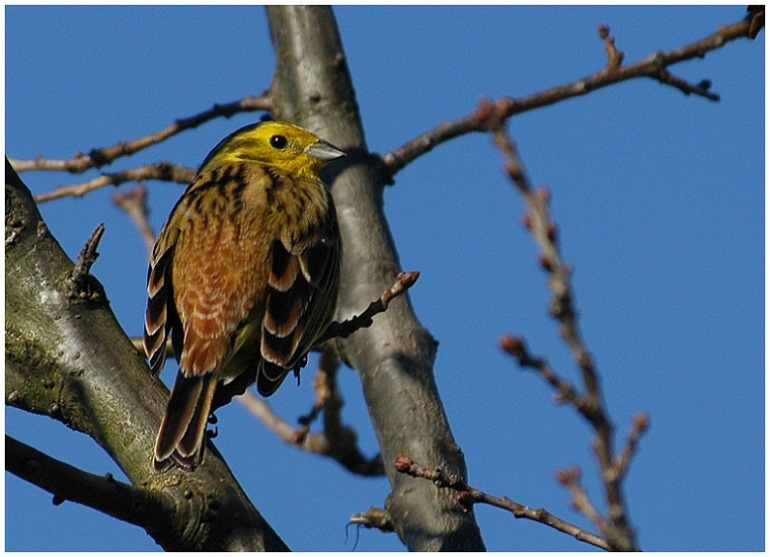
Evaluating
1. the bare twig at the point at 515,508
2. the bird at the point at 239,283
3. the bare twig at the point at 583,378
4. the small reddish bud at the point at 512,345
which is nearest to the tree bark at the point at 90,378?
the bird at the point at 239,283

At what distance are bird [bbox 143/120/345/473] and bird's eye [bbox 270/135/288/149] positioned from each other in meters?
0.49

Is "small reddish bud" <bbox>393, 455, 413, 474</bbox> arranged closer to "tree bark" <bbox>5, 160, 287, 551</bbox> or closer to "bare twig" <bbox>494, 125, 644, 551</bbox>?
"tree bark" <bbox>5, 160, 287, 551</bbox>

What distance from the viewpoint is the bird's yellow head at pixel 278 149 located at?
6.25m

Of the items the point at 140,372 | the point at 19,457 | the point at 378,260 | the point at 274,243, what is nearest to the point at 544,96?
the point at 378,260

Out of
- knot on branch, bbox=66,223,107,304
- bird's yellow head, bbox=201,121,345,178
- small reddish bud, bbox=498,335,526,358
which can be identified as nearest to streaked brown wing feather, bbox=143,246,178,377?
knot on branch, bbox=66,223,107,304

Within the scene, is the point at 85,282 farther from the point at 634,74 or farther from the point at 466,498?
the point at 634,74

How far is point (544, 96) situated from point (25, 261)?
238 cm

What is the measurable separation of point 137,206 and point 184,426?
3.08 m

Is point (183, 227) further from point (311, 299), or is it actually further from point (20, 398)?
point (20, 398)

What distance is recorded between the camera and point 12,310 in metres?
4.57

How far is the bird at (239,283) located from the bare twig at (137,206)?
3.23ft

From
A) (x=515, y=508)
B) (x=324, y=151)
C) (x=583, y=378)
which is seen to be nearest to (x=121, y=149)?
(x=324, y=151)

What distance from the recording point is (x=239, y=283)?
5086 mm

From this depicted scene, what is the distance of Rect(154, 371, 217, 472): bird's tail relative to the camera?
4000 millimetres
